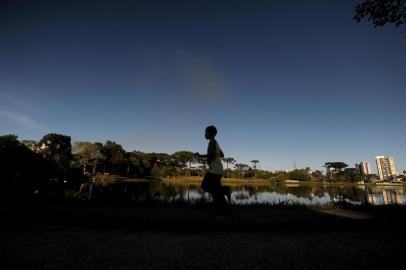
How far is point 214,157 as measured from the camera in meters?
5.20

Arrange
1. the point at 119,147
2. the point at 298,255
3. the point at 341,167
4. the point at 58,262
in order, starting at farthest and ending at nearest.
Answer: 1. the point at 341,167
2. the point at 119,147
3. the point at 298,255
4. the point at 58,262

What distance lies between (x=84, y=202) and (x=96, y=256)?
14.6ft

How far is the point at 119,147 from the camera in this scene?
89.6m

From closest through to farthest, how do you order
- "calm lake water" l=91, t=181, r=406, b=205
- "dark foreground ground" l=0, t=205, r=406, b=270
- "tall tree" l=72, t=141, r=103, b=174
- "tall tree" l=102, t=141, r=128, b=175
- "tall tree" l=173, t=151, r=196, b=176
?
"dark foreground ground" l=0, t=205, r=406, b=270 → "calm lake water" l=91, t=181, r=406, b=205 → "tall tree" l=72, t=141, r=103, b=174 → "tall tree" l=102, t=141, r=128, b=175 → "tall tree" l=173, t=151, r=196, b=176

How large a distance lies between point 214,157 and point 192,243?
234 cm

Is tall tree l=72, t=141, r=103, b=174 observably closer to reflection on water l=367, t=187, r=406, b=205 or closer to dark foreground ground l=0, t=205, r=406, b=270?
reflection on water l=367, t=187, r=406, b=205

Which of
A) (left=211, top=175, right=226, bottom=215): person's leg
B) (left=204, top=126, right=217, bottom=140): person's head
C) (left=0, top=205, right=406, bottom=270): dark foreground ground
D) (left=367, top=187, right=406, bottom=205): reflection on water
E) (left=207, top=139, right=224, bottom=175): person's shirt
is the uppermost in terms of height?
(left=204, top=126, right=217, bottom=140): person's head

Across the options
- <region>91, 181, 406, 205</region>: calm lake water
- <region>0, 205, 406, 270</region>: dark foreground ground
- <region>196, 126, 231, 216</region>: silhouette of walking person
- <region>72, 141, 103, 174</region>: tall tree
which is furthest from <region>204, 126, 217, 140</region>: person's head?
<region>72, 141, 103, 174</region>: tall tree

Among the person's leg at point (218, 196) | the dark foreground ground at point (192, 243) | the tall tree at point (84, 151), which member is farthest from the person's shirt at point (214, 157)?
the tall tree at point (84, 151)

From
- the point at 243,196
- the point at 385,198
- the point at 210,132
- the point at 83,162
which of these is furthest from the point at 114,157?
the point at 210,132

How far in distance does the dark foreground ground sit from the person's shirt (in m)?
1.20

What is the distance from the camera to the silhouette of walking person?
4.82 metres

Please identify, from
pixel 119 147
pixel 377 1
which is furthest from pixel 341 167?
pixel 377 1

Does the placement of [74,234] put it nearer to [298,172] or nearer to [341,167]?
[298,172]
